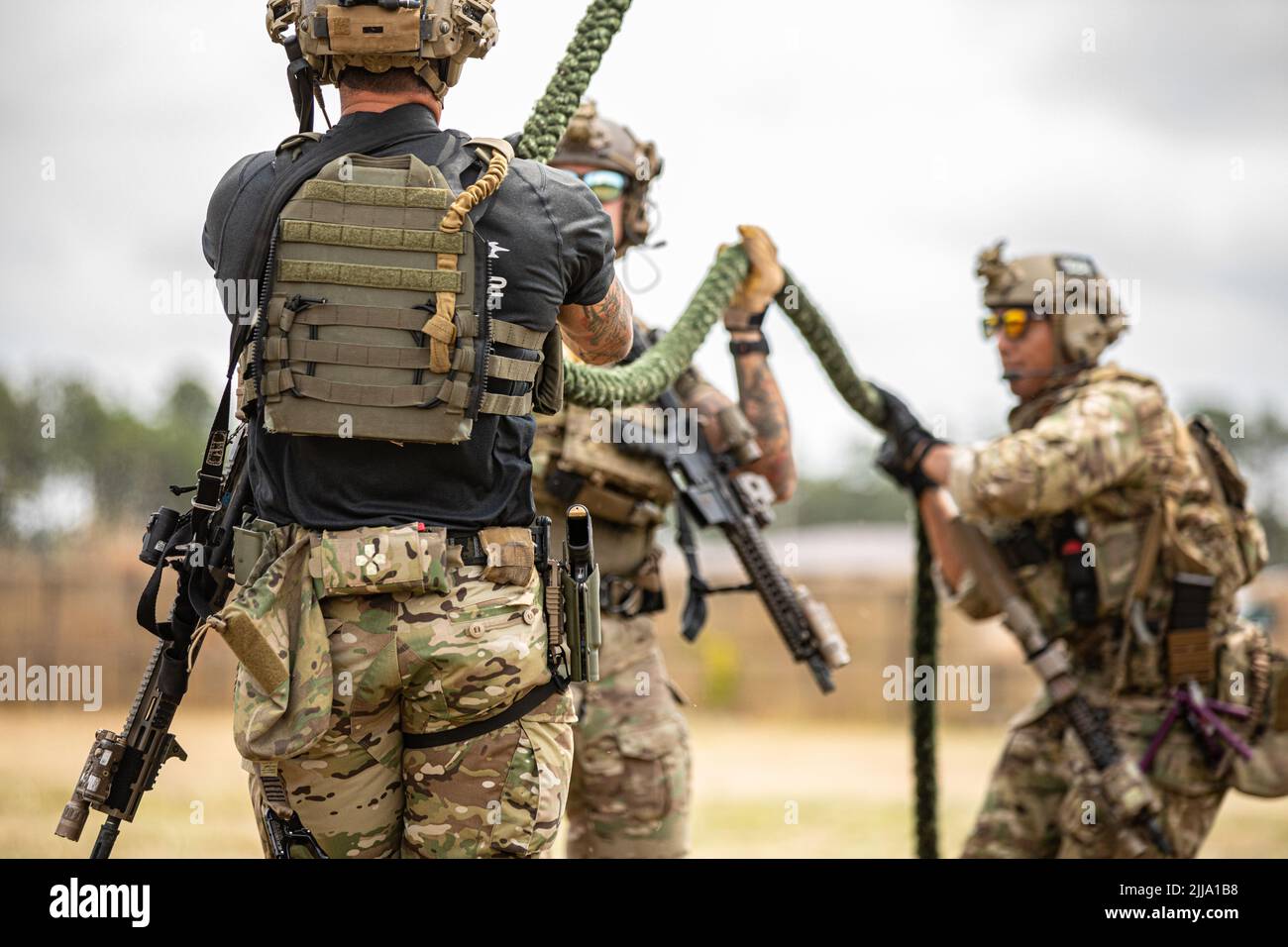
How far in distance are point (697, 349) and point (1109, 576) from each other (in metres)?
2.04

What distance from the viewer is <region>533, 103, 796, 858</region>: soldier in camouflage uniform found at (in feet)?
18.1

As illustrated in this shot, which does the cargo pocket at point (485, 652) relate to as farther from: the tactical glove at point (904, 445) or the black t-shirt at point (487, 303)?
the tactical glove at point (904, 445)

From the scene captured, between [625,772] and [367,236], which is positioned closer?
[367,236]

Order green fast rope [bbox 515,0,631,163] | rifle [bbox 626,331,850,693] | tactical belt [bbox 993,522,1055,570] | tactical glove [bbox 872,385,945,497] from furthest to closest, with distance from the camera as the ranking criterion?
tactical glove [bbox 872,385,945,497]
tactical belt [bbox 993,522,1055,570]
rifle [bbox 626,331,850,693]
green fast rope [bbox 515,0,631,163]

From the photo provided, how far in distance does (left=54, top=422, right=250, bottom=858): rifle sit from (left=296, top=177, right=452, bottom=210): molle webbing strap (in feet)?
2.46

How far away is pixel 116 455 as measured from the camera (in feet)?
92.3

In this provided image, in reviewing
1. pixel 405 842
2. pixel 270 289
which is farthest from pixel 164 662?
pixel 270 289

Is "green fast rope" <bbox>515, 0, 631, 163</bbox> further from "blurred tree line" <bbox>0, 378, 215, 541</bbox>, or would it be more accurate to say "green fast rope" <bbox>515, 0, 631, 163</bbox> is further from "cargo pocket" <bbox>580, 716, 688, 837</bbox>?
"blurred tree line" <bbox>0, 378, 215, 541</bbox>

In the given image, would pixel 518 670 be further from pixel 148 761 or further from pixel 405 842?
pixel 148 761

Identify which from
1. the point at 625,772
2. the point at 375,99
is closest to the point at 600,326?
the point at 375,99

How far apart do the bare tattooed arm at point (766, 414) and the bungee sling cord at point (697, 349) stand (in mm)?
324

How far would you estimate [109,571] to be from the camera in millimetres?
19438

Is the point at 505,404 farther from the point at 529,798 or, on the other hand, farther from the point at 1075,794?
the point at 1075,794

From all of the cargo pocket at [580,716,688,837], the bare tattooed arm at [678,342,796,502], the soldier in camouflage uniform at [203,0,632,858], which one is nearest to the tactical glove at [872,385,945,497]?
the bare tattooed arm at [678,342,796,502]
